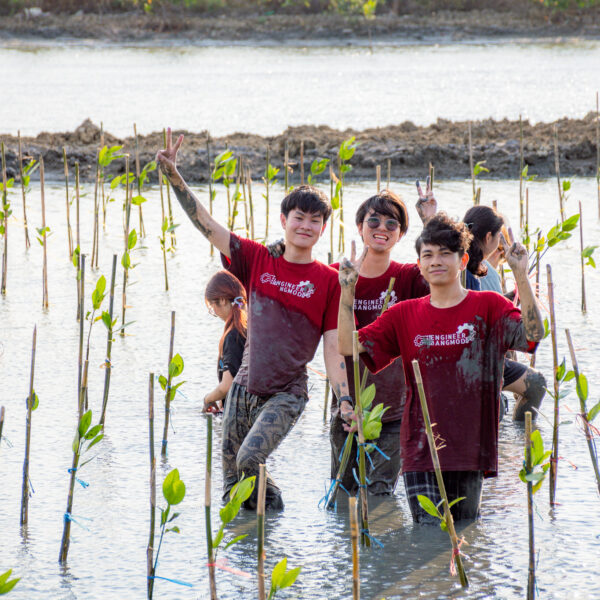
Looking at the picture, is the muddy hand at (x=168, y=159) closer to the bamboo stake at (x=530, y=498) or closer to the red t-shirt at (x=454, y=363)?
the red t-shirt at (x=454, y=363)

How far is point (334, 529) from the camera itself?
12.7 feet

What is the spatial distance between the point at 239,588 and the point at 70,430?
1793 mm

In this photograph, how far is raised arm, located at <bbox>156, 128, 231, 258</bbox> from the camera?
3.86 meters

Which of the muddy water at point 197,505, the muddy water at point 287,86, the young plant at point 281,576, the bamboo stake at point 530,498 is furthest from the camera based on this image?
the muddy water at point 287,86

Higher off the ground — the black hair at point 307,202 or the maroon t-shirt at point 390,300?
the black hair at point 307,202

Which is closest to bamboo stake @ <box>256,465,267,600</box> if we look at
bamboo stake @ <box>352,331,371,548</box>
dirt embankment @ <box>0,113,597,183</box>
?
bamboo stake @ <box>352,331,371,548</box>

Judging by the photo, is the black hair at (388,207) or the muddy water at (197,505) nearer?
the muddy water at (197,505)

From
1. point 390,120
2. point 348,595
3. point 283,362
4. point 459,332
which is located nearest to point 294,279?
point 283,362

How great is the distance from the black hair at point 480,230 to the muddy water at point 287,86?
1326 cm

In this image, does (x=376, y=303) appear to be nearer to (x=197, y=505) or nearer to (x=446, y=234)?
(x=446, y=234)

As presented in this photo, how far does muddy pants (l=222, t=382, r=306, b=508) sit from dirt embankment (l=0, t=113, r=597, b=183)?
845 cm

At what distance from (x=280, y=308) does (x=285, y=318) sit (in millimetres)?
44

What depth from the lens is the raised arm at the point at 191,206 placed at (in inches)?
152

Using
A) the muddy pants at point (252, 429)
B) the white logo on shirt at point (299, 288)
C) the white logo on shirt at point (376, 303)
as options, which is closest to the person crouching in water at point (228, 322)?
the muddy pants at point (252, 429)
